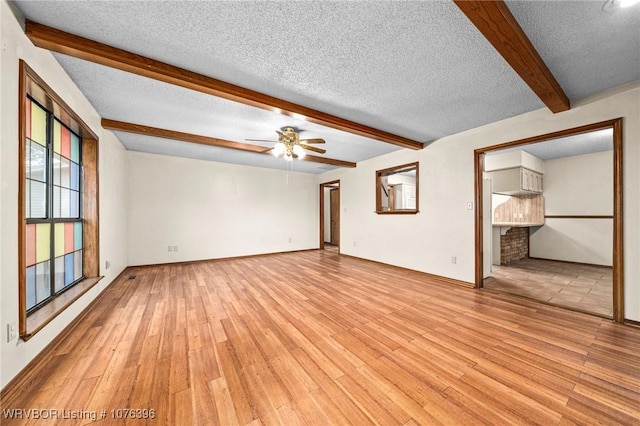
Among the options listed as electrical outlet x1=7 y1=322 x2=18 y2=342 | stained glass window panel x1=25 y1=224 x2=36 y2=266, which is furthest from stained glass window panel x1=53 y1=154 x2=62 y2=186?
electrical outlet x1=7 y1=322 x2=18 y2=342

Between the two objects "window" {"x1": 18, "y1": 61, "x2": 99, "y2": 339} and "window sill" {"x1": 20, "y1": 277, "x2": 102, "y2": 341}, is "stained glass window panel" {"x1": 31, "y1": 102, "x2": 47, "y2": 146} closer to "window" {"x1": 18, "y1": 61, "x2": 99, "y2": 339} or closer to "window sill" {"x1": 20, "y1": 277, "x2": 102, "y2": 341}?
"window" {"x1": 18, "y1": 61, "x2": 99, "y2": 339}

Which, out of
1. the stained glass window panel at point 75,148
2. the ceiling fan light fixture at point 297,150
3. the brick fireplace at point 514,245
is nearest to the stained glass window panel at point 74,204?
the stained glass window panel at point 75,148

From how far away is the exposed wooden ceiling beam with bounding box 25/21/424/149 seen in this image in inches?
63.8

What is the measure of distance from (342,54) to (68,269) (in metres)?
3.63

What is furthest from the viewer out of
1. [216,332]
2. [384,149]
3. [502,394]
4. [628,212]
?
[384,149]

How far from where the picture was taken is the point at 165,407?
130 cm

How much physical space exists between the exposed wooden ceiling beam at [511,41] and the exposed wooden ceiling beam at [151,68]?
1.79 m

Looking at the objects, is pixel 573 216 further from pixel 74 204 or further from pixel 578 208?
pixel 74 204

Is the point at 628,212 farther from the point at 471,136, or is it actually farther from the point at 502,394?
the point at 502,394

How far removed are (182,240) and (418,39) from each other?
556cm

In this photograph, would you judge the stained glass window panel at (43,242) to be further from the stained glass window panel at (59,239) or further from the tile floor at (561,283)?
the tile floor at (561,283)

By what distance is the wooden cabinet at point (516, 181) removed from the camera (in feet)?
16.4

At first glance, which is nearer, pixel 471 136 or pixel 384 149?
pixel 471 136

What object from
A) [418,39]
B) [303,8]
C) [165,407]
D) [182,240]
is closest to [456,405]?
[165,407]
